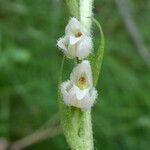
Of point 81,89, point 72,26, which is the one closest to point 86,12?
point 72,26

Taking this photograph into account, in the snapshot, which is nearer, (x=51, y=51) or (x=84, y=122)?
(x=84, y=122)

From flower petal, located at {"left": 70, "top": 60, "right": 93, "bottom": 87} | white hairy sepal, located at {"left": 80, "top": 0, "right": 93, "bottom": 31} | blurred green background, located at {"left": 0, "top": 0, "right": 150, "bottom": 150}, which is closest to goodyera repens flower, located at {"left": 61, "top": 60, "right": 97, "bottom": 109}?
flower petal, located at {"left": 70, "top": 60, "right": 93, "bottom": 87}

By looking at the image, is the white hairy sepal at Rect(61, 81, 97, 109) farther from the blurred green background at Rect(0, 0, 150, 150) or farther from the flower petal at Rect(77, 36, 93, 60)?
the blurred green background at Rect(0, 0, 150, 150)

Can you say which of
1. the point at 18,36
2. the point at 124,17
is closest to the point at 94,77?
the point at 18,36

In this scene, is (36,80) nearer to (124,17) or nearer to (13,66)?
(13,66)

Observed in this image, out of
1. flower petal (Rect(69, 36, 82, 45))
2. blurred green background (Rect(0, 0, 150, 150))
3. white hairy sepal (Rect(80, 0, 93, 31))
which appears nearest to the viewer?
flower petal (Rect(69, 36, 82, 45))

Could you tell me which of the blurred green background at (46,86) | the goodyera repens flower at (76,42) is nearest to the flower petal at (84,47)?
the goodyera repens flower at (76,42)

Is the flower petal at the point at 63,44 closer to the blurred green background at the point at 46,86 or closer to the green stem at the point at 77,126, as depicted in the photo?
the green stem at the point at 77,126
